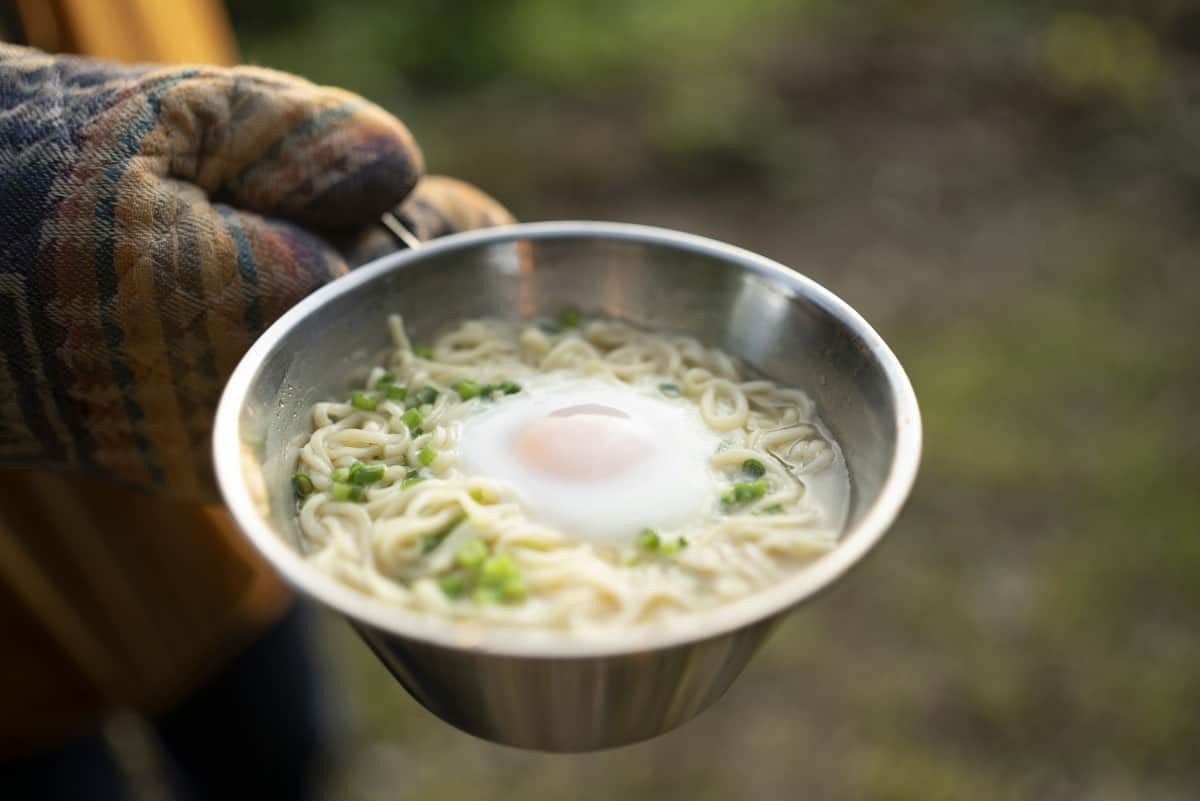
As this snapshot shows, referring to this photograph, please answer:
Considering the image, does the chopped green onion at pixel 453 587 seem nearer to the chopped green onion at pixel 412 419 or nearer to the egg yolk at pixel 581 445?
the egg yolk at pixel 581 445

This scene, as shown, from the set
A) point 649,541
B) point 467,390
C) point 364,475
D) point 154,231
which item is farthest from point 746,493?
point 154,231

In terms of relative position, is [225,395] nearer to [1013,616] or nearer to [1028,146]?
[1013,616]

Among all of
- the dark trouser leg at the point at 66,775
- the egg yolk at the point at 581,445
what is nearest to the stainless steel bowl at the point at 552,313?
the egg yolk at the point at 581,445

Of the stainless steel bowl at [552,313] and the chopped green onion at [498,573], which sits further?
the chopped green onion at [498,573]

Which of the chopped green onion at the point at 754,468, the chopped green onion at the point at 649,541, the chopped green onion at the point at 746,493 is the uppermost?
the chopped green onion at the point at 649,541

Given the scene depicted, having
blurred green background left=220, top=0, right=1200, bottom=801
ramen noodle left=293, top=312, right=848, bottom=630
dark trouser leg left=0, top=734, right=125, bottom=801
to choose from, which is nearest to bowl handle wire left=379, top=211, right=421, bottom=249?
ramen noodle left=293, top=312, right=848, bottom=630

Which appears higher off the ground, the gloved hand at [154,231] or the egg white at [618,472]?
the gloved hand at [154,231]
